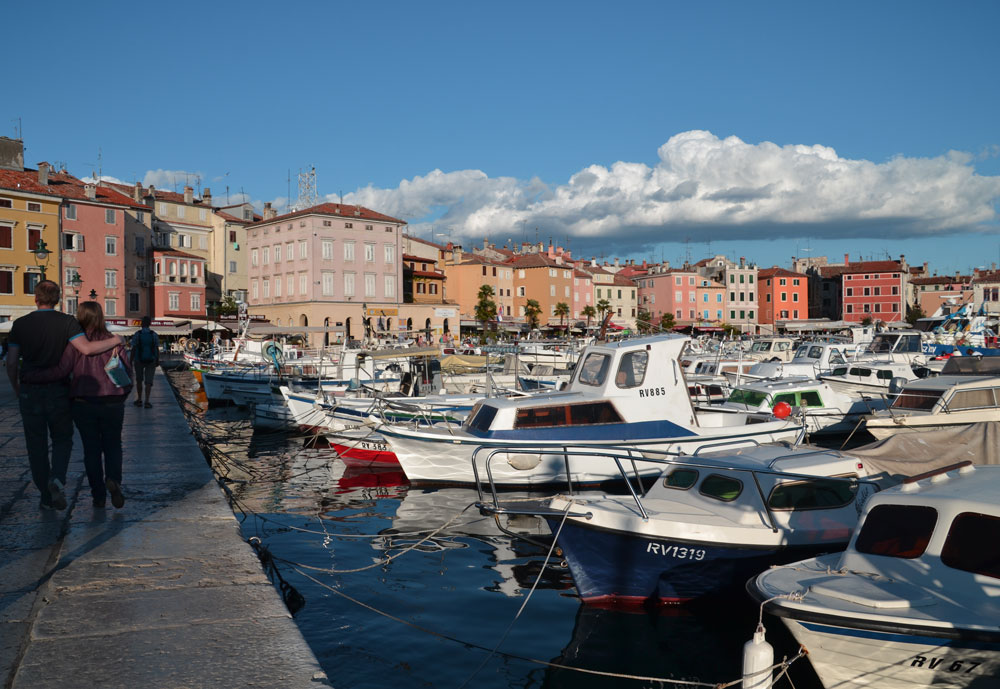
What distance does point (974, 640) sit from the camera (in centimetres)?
602

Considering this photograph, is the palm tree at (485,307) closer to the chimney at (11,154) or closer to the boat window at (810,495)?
the chimney at (11,154)

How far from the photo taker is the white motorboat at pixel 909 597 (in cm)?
614

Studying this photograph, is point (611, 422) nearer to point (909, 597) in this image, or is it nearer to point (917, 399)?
point (917, 399)

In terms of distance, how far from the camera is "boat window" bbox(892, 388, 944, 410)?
1889 cm

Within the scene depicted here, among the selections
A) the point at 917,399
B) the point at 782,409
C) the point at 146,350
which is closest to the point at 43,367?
the point at 146,350

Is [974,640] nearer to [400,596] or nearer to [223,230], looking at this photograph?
[400,596]

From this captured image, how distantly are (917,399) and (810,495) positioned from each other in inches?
435

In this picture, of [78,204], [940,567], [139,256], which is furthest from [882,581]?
[139,256]

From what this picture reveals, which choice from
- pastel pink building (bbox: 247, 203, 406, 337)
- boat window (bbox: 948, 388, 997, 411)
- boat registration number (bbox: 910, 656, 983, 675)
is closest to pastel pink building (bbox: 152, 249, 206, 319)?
pastel pink building (bbox: 247, 203, 406, 337)

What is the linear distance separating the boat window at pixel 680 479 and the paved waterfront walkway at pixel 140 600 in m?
5.74

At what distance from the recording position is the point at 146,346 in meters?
18.1

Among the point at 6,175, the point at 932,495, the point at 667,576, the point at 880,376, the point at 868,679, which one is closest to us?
the point at 868,679

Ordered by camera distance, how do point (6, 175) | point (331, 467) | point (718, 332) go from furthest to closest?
point (718, 332) → point (6, 175) → point (331, 467)

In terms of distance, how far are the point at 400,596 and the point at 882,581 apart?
6085 millimetres
